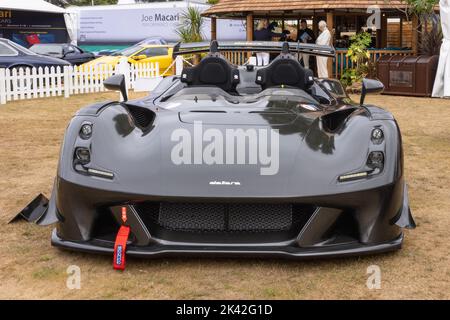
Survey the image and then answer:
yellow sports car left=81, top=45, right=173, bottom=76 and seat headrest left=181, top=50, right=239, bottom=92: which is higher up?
yellow sports car left=81, top=45, right=173, bottom=76

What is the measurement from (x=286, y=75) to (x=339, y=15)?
61.5ft

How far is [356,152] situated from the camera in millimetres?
3756

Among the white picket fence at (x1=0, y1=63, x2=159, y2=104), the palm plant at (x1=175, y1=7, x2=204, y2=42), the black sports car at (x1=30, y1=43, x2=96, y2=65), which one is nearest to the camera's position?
the white picket fence at (x1=0, y1=63, x2=159, y2=104)

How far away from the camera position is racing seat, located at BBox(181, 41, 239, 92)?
5.41 meters

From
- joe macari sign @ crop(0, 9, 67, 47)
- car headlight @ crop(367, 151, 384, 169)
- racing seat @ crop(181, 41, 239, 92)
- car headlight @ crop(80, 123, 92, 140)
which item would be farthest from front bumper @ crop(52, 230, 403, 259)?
joe macari sign @ crop(0, 9, 67, 47)

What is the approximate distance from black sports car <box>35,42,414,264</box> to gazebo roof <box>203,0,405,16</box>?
553 inches

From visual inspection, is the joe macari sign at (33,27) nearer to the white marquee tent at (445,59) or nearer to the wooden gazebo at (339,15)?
the wooden gazebo at (339,15)

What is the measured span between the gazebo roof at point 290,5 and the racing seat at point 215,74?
1255 centimetres

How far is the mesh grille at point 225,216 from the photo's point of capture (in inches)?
142

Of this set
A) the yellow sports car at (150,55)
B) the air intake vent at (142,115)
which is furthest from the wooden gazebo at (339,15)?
the air intake vent at (142,115)

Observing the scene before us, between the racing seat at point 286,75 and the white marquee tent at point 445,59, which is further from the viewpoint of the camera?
the white marquee tent at point 445,59

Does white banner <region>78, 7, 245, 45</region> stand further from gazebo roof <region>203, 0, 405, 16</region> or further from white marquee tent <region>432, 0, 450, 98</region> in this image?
white marquee tent <region>432, 0, 450, 98</region>
